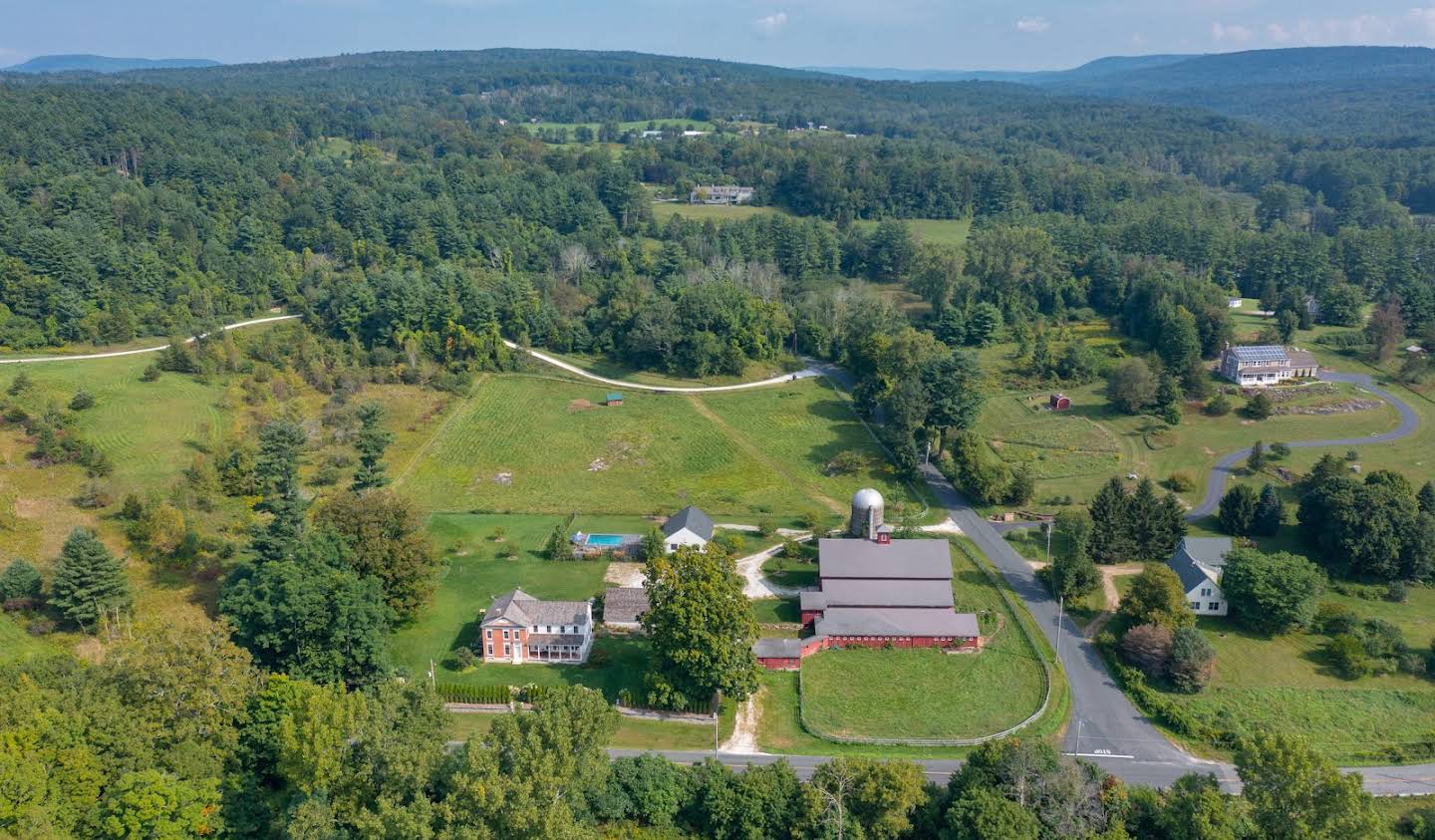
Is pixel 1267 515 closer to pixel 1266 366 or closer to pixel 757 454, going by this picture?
pixel 1266 366

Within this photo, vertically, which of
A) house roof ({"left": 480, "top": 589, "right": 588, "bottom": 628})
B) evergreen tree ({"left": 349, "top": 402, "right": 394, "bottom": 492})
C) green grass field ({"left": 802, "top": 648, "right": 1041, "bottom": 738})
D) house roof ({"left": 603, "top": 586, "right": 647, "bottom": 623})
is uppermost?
evergreen tree ({"left": 349, "top": 402, "right": 394, "bottom": 492})

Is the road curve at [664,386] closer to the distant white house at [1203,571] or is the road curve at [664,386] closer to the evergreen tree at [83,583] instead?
the distant white house at [1203,571]

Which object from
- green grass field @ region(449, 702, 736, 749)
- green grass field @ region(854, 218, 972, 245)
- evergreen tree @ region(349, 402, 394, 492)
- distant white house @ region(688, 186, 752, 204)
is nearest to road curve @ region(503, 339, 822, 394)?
evergreen tree @ region(349, 402, 394, 492)

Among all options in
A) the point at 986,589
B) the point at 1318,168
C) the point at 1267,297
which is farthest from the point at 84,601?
the point at 1318,168

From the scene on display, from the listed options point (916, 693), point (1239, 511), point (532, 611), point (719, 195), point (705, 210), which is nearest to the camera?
point (916, 693)

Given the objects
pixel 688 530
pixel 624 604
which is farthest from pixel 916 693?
pixel 688 530

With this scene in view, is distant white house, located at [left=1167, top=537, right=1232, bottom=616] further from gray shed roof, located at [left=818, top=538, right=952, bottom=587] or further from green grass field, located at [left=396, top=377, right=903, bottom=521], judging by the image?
green grass field, located at [left=396, top=377, right=903, bottom=521]

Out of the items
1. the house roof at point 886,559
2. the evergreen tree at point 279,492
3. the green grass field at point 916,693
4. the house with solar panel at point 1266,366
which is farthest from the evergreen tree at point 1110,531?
the evergreen tree at point 279,492
